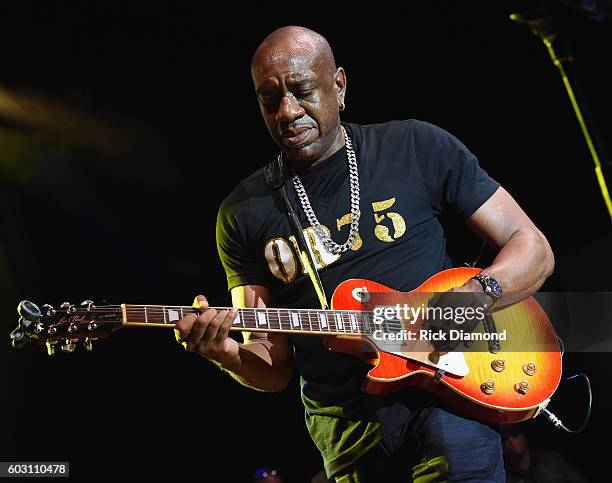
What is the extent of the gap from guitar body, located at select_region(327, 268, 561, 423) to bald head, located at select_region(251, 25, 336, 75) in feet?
3.54

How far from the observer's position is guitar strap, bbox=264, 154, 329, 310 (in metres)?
3.37

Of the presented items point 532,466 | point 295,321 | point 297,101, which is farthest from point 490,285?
point 532,466

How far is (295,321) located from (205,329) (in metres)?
0.38

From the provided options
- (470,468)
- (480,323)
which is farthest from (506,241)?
(470,468)

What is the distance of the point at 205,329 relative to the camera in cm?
317

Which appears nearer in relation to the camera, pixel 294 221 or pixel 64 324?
pixel 64 324

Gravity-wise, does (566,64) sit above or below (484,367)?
above

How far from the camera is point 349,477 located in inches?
129

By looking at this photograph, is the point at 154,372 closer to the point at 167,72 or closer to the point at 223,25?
the point at 167,72

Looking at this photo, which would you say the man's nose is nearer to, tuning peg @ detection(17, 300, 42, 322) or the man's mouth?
the man's mouth

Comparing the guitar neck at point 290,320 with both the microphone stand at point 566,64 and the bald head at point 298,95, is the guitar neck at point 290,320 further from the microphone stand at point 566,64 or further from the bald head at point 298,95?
the microphone stand at point 566,64

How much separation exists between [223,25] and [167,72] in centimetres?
53

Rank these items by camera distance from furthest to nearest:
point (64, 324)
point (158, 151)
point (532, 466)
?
1. point (532, 466)
2. point (158, 151)
3. point (64, 324)
